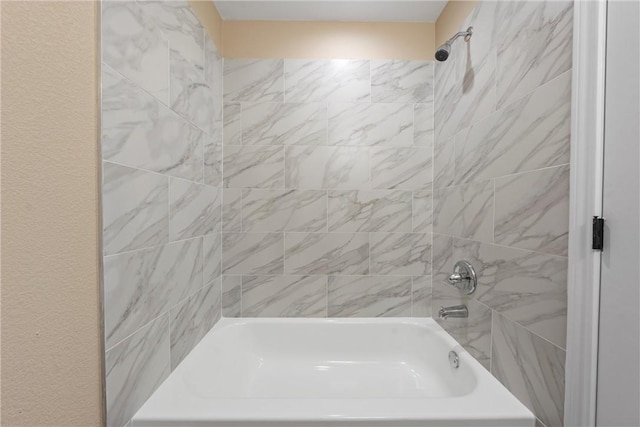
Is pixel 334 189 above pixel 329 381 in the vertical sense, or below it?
above

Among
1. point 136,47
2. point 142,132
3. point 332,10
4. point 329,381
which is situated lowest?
point 329,381

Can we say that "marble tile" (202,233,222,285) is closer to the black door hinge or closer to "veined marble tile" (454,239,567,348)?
"veined marble tile" (454,239,567,348)

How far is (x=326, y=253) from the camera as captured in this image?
183 centimetres

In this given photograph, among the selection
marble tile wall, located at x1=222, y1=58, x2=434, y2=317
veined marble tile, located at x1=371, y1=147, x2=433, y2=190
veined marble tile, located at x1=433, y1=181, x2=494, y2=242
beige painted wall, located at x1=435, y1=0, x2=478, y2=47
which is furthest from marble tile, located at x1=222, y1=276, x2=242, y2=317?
beige painted wall, located at x1=435, y1=0, x2=478, y2=47

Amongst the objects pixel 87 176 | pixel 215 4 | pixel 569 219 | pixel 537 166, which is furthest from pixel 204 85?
pixel 569 219

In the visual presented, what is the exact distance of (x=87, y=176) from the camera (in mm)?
738

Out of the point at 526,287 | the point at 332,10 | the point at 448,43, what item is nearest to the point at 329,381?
the point at 526,287

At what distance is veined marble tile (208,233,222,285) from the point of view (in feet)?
5.16

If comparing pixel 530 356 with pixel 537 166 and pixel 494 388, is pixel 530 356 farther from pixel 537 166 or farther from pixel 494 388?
pixel 537 166

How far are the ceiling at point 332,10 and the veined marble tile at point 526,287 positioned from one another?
1342mm

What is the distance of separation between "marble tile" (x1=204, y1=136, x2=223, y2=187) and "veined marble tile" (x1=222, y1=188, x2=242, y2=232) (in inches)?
3.1

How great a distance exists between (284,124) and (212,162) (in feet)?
1.56

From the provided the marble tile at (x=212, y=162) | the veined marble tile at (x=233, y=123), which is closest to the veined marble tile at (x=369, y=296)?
the marble tile at (x=212, y=162)

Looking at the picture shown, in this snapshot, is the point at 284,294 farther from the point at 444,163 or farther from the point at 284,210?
the point at 444,163
